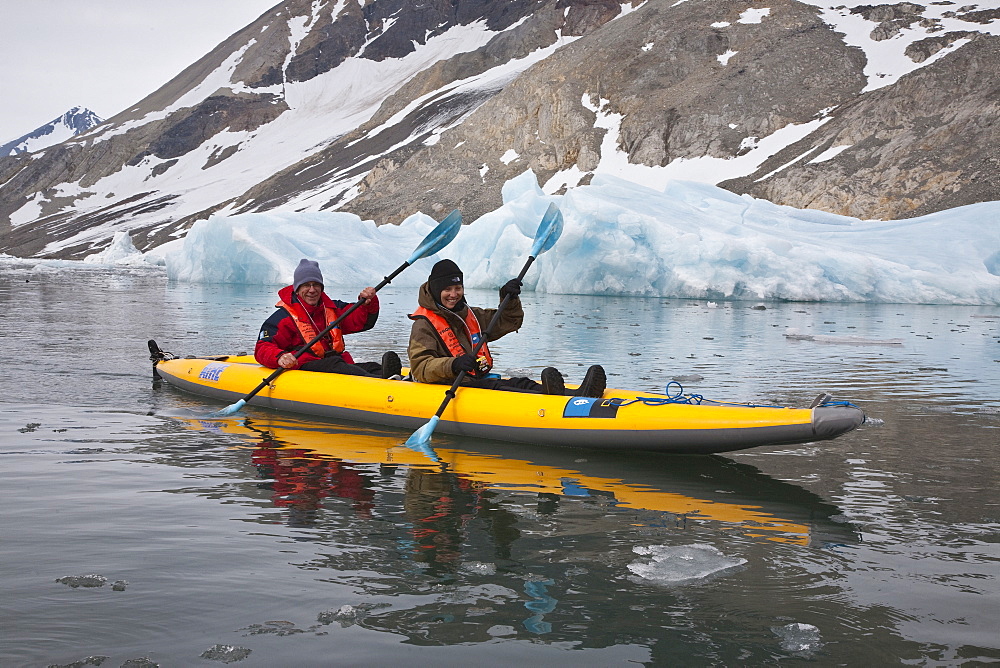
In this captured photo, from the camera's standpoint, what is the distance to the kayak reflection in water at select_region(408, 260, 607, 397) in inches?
267

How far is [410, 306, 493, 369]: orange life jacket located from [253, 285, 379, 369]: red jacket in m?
1.30

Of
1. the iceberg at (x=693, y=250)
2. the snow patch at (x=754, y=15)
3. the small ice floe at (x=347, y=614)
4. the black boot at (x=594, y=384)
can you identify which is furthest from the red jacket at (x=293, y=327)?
the snow patch at (x=754, y=15)

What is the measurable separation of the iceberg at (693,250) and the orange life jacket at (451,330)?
17446 millimetres

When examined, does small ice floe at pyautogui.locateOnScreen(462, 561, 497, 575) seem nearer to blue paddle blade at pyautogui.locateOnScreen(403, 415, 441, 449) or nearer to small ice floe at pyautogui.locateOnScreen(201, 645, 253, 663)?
small ice floe at pyautogui.locateOnScreen(201, 645, 253, 663)

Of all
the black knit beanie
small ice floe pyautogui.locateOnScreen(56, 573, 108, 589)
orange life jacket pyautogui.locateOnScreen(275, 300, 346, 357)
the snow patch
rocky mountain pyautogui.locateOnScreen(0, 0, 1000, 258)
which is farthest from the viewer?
the snow patch

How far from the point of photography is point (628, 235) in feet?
81.9

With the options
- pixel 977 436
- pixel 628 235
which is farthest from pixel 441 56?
pixel 977 436

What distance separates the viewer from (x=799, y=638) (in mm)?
3191

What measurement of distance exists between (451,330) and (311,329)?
5.92 ft

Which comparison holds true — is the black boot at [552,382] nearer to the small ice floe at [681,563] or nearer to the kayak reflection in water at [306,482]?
the kayak reflection in water at [306,482]

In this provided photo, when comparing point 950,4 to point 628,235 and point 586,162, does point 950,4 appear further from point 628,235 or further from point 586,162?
point 628,235

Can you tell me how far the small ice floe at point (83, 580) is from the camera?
11.8ft

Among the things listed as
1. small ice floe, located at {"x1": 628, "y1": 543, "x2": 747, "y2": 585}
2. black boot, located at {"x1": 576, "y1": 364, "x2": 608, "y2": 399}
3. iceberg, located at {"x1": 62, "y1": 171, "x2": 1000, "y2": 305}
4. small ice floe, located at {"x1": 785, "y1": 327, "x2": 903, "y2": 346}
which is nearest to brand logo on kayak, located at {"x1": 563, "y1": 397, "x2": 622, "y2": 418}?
black boot, located at {"x1": 576, "y1": 364, "x2": 608, "y2": 399}

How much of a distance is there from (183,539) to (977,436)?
5737 mm
